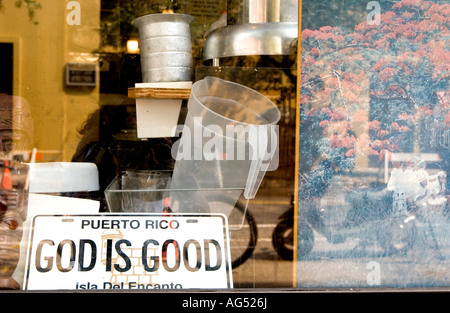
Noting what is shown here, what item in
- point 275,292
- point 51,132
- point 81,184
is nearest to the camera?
point 275,292

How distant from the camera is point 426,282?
2.66m

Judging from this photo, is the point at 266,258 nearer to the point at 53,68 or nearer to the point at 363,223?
the point at 363,223

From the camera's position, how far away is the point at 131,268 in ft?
8.34

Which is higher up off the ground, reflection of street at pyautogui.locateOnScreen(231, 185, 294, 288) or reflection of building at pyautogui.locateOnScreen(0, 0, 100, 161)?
reflection of building at pyautogui.locateOnScreen(0, 0, 100, 161)

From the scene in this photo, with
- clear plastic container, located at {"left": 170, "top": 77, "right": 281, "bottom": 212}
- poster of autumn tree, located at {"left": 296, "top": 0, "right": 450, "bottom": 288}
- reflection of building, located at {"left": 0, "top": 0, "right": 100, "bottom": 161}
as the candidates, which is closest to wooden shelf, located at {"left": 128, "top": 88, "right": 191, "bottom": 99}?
clear plastic container, located at {"left": 170, "top": 77, "right": 281, "bottom": 212}

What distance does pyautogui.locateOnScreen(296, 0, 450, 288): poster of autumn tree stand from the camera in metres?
2.61

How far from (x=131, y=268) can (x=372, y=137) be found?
1331 mm

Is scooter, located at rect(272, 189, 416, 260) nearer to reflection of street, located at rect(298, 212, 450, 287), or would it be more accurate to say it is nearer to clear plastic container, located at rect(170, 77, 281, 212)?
reflection of street, located at rect(298, 212, 450, 287)

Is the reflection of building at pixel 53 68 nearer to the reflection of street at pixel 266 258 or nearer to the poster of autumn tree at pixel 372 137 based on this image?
the reflection of street at pixel 266 258

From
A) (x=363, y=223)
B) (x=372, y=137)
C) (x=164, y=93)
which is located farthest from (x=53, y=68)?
(x=363, y=223)
